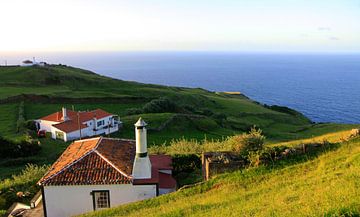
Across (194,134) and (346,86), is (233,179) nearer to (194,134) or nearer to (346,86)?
(194,134)

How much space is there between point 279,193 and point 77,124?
41.6m

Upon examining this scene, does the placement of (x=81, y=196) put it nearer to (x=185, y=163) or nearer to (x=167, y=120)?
(x=185, y=163)

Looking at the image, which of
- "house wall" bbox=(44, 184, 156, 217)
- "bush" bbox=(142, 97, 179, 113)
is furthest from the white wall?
"house wall" bbox=(44, 184, 156, 217)

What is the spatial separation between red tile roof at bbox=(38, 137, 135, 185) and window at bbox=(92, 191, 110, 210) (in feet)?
2.10

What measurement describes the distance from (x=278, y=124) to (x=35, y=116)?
43.6 metres

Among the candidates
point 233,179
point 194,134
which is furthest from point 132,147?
point 194,134

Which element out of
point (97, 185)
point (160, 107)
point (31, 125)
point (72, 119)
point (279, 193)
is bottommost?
point (31, 125)

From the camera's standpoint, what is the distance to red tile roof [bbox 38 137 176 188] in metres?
20.7

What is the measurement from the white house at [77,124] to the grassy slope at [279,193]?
3421 centimetres

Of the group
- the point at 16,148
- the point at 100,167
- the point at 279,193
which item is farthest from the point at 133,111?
the point at 279,193

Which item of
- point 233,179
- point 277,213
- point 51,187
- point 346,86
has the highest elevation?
point 277,213

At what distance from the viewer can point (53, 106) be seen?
69.6m

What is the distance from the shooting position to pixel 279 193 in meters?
13.8

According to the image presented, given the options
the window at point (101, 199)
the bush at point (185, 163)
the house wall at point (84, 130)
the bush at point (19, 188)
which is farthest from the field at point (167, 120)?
the bush at point (185, 163)
